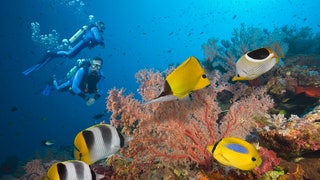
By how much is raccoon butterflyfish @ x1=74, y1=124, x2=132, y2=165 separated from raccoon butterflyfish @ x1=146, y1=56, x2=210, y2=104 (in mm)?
563

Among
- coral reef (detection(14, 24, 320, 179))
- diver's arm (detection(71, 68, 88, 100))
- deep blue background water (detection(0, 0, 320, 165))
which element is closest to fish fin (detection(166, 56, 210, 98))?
coral reef (detection(14, 24, 320, 179))

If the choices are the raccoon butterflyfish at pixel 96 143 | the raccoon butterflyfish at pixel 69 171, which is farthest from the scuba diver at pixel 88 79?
the raccoon butterflyfish at pixel 69 171

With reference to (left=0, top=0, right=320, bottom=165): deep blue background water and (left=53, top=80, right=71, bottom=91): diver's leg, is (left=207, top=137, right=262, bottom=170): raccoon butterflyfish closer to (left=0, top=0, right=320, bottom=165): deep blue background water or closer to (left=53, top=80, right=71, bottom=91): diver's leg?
(left=53, top=80, right=71, bottom=91): diver's leg

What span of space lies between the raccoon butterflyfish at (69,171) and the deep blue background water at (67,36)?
99.4 feet

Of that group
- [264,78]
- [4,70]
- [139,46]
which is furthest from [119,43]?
[264,78]

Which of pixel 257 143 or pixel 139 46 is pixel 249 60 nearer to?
pixel 257 143

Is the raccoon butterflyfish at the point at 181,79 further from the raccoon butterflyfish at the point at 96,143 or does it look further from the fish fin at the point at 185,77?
the raccoon butterflyfish at the point at 96,143

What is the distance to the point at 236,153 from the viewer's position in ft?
7.05

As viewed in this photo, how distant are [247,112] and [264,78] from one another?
3278 mm

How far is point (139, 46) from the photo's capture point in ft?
404

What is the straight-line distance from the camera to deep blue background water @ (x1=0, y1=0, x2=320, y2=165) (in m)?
61.4

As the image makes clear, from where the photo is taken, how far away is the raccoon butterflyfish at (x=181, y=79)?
207cm

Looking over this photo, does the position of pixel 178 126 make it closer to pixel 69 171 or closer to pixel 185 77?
pixel 185 77

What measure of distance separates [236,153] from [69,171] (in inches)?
56.6
